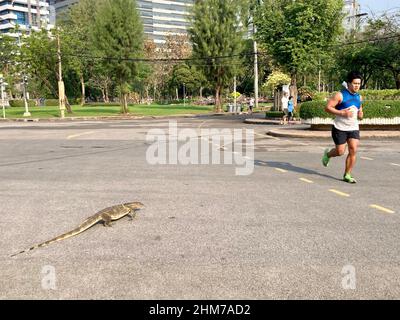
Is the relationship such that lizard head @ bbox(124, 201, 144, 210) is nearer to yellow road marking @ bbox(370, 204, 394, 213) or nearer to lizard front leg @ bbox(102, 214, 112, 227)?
lizard front leg @ bbox(102, 214, 112, 227)

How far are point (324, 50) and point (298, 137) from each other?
13.9 meters

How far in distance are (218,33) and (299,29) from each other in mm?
21626

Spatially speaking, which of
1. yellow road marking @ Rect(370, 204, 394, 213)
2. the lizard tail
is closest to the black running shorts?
yellow road marking @ Rect(370, 204, 394, 213)

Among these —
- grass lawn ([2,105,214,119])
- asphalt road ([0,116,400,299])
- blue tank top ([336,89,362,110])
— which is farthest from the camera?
grass lawn ([2,105,214,119])

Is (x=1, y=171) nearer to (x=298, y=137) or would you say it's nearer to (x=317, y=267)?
(x=317, y=267)

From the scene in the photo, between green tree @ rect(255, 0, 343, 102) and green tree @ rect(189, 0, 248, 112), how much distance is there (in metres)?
18.3

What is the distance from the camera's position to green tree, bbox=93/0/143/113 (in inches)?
1676

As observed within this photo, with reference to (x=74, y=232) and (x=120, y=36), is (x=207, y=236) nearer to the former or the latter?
(x=74, y=232)

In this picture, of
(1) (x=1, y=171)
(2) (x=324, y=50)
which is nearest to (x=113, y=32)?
(2) (x=324, y=50)

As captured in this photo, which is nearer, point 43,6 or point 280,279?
point 280,279

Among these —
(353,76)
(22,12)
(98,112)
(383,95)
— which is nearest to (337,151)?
(353,76)

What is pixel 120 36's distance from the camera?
4288cm

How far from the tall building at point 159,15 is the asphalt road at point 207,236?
535 feet

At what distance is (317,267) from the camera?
11.3ft
